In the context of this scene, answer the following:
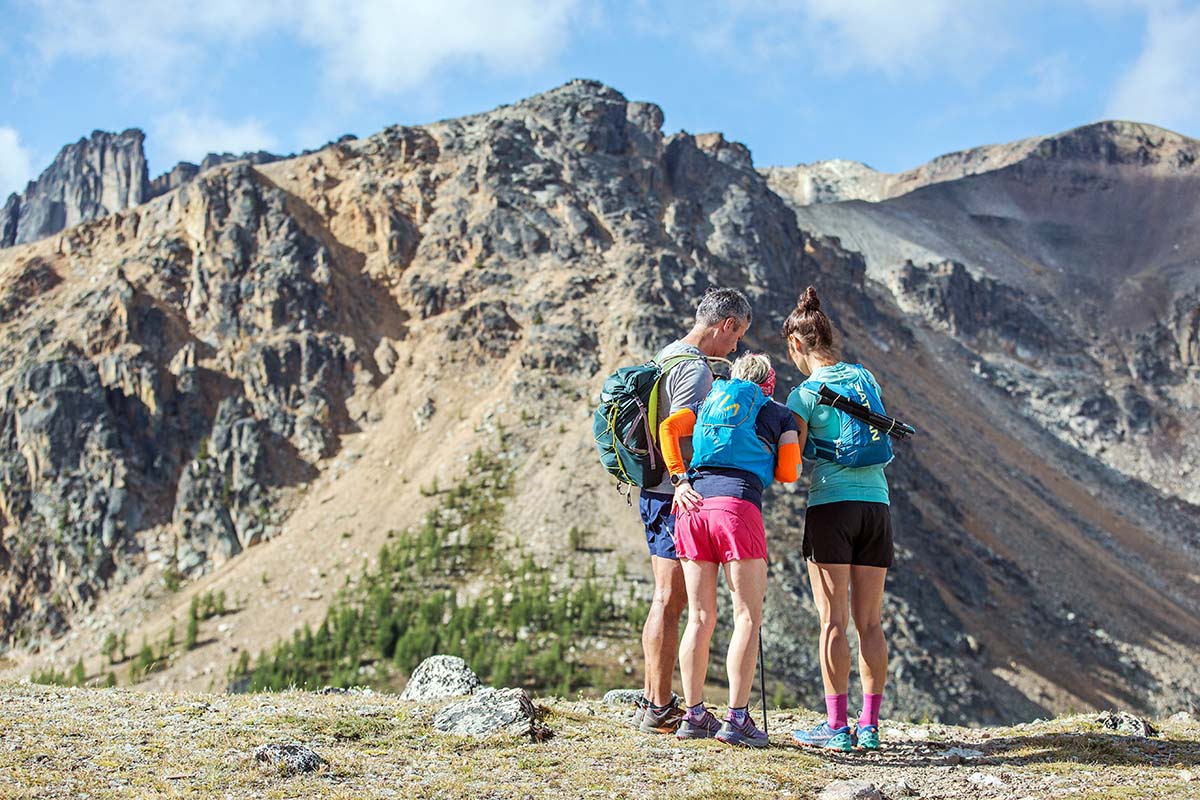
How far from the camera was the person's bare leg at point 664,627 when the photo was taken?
8695 millimetres

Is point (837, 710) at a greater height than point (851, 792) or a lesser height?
greater

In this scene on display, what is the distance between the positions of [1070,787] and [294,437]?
2196 inches

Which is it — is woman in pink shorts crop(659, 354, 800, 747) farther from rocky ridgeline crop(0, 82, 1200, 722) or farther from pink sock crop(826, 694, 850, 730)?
rocky ridgeline crop(0, 82, 1200, 722)

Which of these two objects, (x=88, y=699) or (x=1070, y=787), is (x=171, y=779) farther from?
(x=1070, y=787)

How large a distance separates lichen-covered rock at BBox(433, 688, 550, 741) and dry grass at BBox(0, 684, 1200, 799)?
0.16 meters

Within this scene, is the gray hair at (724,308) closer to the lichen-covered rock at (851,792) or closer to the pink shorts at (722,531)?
the pink shorts at (722,531)

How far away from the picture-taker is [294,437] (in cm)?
5925

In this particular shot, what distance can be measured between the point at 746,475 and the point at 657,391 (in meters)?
1.05

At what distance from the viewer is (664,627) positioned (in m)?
8.76

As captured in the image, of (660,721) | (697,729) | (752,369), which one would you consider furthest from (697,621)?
(752,369)

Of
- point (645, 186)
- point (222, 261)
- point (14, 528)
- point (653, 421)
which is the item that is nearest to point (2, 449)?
point (14, 528)

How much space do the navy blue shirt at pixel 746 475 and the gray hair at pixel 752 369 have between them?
228 mm

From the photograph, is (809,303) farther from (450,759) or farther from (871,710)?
(450,759)

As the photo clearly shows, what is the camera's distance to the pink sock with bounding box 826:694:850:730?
8547mm
